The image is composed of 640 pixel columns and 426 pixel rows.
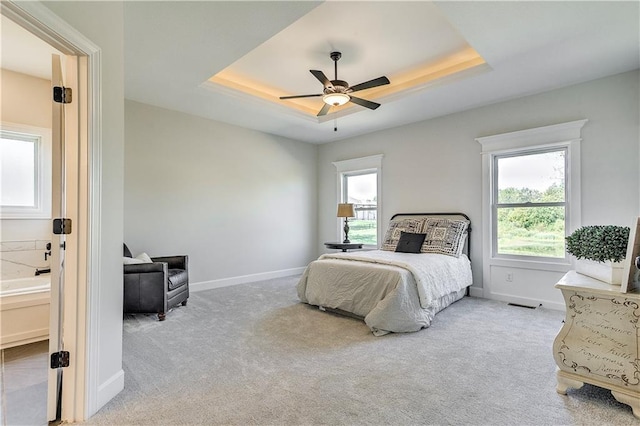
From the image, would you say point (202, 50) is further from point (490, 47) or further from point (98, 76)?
point (490, 47)

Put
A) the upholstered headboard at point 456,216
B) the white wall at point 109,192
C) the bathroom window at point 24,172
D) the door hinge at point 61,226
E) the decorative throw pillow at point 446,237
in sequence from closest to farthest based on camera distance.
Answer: the door hinge at point 61,226 → the white wall at point 109,192 → the bathroom window at point 24,172 → the decorative throw pillow at point 446,237 → the upholstered headboard at point 456,216

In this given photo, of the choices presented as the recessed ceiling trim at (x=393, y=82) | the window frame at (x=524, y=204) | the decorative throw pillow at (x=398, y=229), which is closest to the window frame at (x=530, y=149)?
the window frame at (x=524, y=204)

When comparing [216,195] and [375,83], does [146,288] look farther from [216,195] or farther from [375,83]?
[375,83]

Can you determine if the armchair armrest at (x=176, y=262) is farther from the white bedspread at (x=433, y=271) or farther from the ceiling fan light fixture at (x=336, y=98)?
the ceiling fan light fixture at (x=336, y=98)

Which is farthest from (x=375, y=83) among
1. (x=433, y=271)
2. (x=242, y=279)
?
(x=242, y=279)

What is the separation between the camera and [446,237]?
4.23 meters

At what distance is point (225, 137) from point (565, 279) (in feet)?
15.6

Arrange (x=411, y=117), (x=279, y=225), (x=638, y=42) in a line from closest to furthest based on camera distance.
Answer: (x=638, y=42)
(x=411, y=117)
(x=279, y=225)

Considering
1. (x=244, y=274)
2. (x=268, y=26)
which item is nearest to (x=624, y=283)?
(x=268, y=26)

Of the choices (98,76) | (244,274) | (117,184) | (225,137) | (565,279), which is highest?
(225,137)

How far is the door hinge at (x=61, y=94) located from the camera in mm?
1758

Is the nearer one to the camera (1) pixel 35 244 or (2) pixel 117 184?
(2) pixel 117 184

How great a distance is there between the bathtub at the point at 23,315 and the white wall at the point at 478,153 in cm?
450

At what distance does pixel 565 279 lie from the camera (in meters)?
2.10
